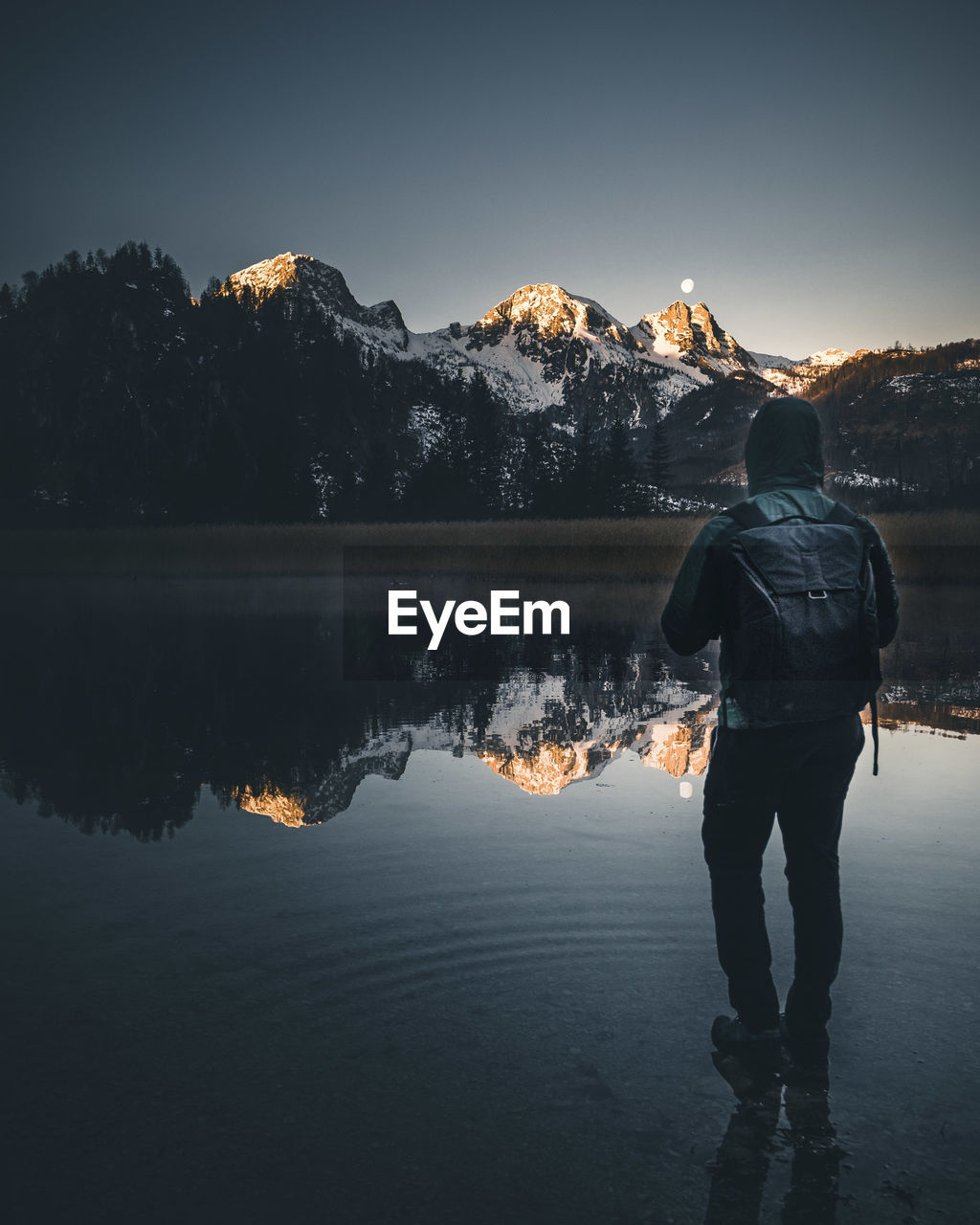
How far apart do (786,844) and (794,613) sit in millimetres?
784

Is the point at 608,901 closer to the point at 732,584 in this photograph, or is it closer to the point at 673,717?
the point at 732,584

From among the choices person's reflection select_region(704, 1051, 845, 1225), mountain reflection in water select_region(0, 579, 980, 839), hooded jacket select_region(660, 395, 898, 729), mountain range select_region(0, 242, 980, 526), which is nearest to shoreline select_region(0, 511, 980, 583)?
mountain reflection in water select_region(0, 579, 980, 839)

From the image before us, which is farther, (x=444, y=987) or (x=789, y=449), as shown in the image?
(x=444, y=987)

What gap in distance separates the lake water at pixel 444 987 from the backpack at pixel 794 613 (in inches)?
45.4

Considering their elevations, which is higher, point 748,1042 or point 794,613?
point 794,613

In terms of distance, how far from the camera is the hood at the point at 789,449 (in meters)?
3.32

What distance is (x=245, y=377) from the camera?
117 metres

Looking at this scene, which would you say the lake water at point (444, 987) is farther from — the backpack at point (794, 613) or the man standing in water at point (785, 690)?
the backpack at point (794, 613)

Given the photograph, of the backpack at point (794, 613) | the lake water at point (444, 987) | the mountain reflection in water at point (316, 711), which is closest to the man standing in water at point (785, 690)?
Result: the backpack at point (794, 613)

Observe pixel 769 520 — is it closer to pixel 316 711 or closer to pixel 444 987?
pixel 444 987

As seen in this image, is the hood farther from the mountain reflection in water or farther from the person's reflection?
the mountain reflection in water

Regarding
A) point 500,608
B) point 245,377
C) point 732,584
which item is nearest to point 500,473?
point 245,377

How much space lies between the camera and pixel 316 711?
1009 centimetres

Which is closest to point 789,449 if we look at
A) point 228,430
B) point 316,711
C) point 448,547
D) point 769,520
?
point 769,520
